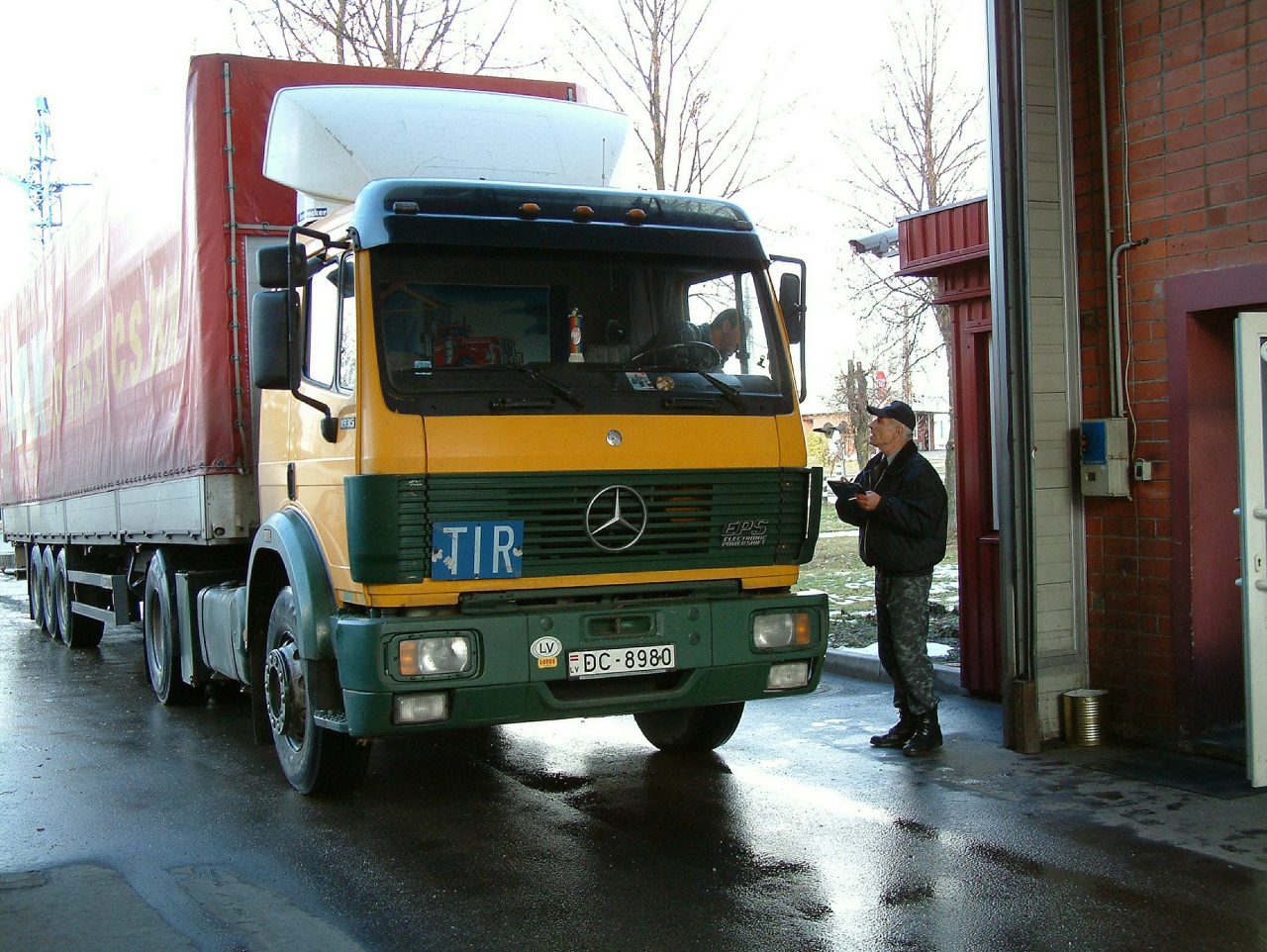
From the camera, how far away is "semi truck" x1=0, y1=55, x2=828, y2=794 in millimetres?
5215

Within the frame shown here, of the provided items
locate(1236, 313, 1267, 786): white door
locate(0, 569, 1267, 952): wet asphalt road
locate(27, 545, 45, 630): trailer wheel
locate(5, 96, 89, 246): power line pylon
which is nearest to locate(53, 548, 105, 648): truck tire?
locate(27, 545, 45, 630): trailer wheel

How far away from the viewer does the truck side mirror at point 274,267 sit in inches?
222

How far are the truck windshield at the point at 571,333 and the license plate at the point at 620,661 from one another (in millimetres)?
1027

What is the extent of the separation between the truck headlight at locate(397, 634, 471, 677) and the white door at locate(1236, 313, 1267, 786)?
3.52 m

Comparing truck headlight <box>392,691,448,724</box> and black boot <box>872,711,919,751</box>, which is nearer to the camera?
truck headlight <box>392,691,448,724</box>

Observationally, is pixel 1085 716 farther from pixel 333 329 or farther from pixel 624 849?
pixel 333 329

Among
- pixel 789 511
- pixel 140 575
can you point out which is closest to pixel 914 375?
pixel 140 575

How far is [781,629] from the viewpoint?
5793 mm

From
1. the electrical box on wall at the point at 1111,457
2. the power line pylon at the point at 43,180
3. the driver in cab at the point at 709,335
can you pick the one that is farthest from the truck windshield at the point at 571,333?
the power line pylon at the point at 43,180

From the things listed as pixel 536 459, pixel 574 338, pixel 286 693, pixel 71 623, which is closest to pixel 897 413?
pixel 574 338

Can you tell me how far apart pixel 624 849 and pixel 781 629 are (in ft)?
3.98

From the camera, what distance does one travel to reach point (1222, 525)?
21.6 feet

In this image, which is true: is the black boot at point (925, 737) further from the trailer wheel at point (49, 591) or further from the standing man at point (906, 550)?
the trailer wheel at point (49, 591)

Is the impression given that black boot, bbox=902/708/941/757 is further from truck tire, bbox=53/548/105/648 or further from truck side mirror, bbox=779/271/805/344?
truck tire, bbox=53/548/105/648
